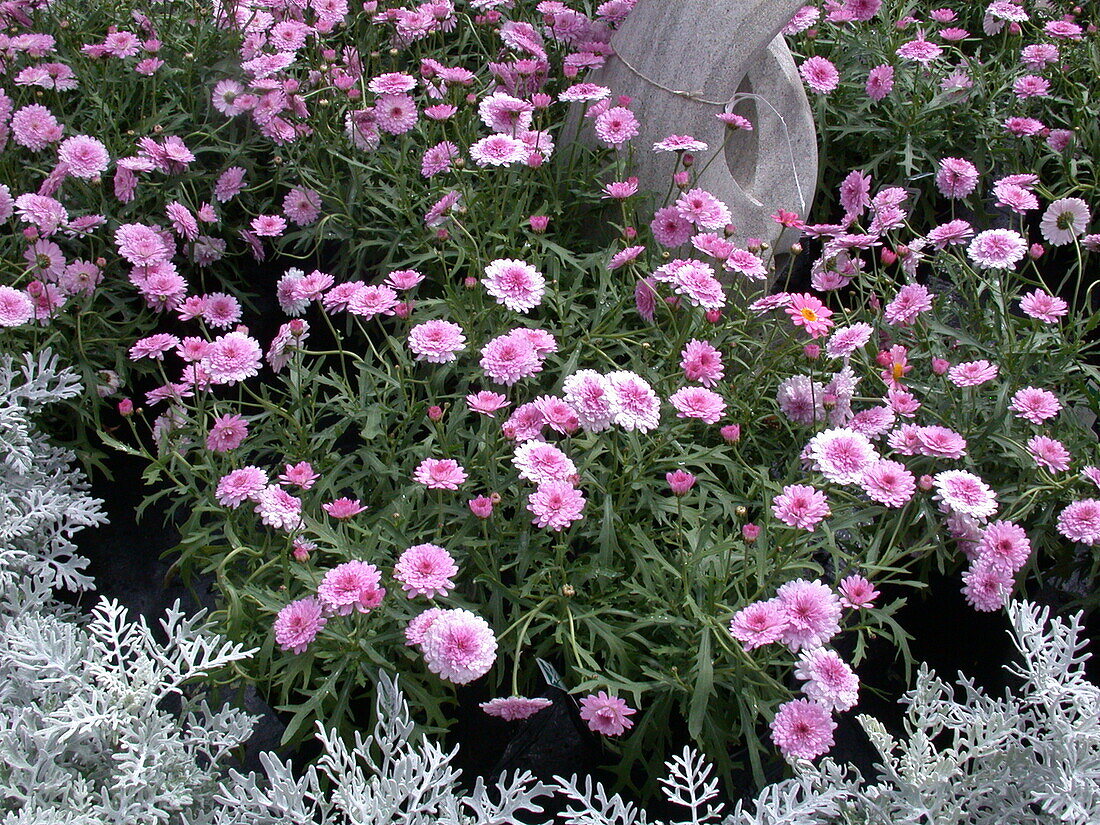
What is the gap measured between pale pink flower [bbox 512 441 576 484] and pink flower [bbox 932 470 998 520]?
22.8 inches

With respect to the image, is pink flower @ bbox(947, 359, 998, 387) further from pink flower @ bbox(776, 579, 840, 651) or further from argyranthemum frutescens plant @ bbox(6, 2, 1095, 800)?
pink flower @ bbox(776, 579, 840, 651)

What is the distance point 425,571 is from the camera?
150 cm

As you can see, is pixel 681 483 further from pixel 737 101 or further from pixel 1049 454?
pixel 737 101

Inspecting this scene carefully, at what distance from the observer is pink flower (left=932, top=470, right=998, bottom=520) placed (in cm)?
161

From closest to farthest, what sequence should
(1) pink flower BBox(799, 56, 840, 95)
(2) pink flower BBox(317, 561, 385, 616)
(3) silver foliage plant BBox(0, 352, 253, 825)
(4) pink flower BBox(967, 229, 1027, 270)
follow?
(3) silver foliage plant BBox(0, 352, 253, 825), (2) pink flower BBox(317, 561, 385, 616), (4) pink flower BBox(967, 229, 1027, 270), (1) pink flower BBox(799, 56, 840, 95)

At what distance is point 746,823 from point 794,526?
1.37 ft

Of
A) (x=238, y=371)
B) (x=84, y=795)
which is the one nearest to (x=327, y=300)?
(x=238, y=371)

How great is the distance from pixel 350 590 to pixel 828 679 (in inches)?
26.5

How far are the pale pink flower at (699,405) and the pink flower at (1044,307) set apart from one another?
71cm

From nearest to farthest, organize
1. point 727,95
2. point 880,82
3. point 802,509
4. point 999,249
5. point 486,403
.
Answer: point 802,509 < point 486,403 < point 999,249 < point 727,95 < point 880,82

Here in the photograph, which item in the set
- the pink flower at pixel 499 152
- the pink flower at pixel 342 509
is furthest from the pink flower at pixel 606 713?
the pink flower at pixel 499 152

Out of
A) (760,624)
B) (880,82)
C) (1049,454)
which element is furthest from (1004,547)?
(880,82)

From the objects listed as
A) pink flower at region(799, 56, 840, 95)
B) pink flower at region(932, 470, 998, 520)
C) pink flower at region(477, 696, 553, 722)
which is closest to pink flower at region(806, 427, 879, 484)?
pink flower at region(932, 470, 998, 520)

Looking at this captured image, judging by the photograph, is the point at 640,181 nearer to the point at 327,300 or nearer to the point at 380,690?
the point at 327,300
